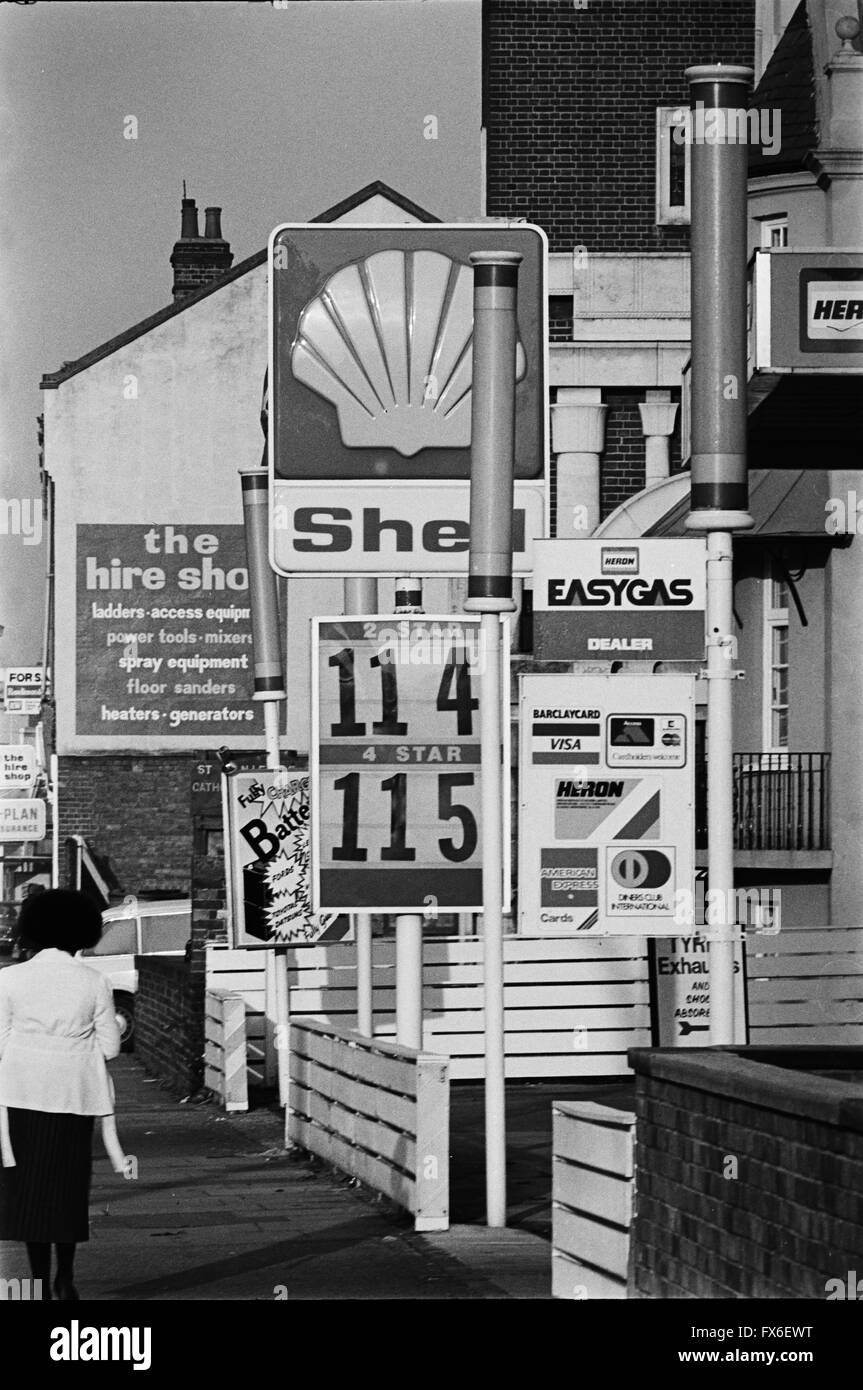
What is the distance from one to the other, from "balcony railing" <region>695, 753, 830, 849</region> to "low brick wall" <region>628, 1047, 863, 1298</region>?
16.1 m

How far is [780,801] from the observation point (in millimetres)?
25250

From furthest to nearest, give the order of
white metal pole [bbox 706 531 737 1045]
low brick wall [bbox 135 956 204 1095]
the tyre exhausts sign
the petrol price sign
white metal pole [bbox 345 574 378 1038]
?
low brick wall [bbox 135 956 204 1095] → white metal pole [bbox 345 574 378 1038] → the tyre exhausts sign → the petrol price sign → white metal pole [bbox 706 531 737 1045]

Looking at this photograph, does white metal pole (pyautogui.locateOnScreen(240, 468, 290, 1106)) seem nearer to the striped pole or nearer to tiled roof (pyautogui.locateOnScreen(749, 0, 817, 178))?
the striped pole

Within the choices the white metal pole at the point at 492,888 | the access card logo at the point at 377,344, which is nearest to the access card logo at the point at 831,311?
the white metal pole at the point at 492,888

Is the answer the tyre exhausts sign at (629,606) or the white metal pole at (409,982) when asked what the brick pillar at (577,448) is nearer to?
the tyre exhausts sign at (629,606)

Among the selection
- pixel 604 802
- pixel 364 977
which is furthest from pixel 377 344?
pixel 364 977

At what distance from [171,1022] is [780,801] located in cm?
695

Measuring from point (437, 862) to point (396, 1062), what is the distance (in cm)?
113

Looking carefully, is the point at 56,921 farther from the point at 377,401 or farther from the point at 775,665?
the point at 775,665

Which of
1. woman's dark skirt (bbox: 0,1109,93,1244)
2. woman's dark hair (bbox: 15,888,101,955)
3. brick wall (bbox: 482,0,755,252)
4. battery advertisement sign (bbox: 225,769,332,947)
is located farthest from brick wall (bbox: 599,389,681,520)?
woman's dark skirt (bbox: 0,1109,93,1244)

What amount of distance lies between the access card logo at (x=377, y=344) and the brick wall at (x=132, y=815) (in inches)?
1226

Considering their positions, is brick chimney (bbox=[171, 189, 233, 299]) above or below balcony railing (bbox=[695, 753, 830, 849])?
above

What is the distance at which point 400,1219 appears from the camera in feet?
38.1

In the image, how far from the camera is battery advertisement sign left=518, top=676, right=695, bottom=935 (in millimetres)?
15375
